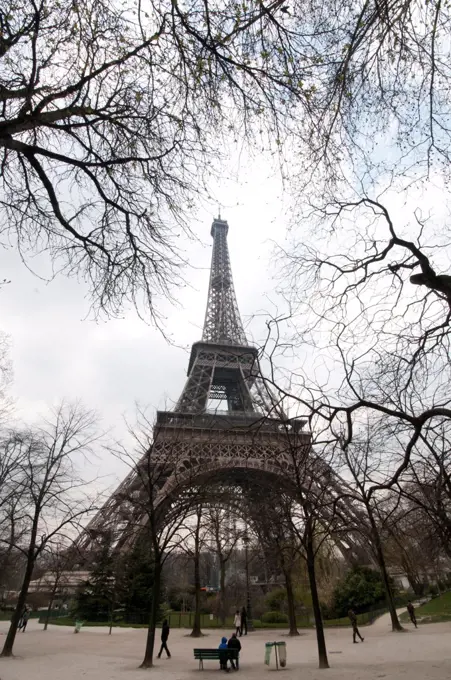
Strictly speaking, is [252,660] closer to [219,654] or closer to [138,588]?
[219,654]

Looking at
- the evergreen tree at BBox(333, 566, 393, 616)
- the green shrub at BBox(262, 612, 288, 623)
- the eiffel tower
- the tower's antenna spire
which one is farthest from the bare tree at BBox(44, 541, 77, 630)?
the tower's antenna spire

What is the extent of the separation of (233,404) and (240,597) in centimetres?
1753

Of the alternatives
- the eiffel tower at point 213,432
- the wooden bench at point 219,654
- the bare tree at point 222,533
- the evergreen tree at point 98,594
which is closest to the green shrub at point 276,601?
the bare tree at point 222,533

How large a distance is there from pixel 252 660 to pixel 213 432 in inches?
699

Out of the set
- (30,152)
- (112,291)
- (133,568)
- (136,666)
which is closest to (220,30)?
(30,152)

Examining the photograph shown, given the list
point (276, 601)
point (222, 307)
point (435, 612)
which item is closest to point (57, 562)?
point (276, 601)

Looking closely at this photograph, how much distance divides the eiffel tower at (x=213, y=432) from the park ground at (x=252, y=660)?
4280mm

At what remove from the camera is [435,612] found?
84.8 ft

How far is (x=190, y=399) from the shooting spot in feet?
137

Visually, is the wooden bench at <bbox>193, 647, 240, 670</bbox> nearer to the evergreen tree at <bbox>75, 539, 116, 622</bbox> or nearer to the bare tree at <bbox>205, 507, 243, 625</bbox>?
the bare tree at <bbox>205, 507, 243, 625</bbox>

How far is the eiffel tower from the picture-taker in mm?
21562

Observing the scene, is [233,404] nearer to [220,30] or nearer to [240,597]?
[240,597]

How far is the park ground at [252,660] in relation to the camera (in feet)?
34.7

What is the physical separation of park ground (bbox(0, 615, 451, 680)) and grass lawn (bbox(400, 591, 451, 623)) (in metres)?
3.31
